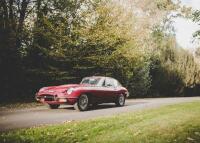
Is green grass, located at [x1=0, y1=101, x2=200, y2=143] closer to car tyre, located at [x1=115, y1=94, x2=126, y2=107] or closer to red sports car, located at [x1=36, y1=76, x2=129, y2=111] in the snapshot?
red sports car, located at [x1=36, y1=76, x2=129, y2=111]

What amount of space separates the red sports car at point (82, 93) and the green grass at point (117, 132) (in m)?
3.68

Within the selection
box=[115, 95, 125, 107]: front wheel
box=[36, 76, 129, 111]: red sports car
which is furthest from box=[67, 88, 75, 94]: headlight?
box=[115, 95, 125, 107]: front wheel

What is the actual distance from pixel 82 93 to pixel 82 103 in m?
0.55

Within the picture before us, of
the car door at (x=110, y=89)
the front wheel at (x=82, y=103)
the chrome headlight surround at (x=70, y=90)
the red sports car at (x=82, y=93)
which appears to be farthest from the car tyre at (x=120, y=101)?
the chrome headlight surround at (x=70, y=90)

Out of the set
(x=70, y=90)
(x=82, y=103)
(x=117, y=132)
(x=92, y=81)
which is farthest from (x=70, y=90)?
(x=117, y=132)

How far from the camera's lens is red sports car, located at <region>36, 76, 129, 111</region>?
15.5 m

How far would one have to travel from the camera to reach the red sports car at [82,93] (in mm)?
15523

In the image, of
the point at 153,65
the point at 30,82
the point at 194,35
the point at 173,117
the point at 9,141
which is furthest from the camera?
the point at 153,65

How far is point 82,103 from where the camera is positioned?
16.1m

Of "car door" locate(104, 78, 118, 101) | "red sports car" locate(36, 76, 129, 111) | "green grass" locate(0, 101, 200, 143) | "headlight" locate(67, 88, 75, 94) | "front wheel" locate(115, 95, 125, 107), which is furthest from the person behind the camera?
"front wheel" locate(115, 95, 125, 107)

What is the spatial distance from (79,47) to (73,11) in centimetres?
260

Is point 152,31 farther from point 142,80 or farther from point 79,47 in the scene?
point 79,47

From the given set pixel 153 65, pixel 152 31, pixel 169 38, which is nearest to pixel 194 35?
pixel 153 65

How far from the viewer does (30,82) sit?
23516 mm
